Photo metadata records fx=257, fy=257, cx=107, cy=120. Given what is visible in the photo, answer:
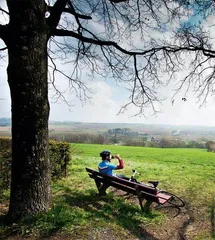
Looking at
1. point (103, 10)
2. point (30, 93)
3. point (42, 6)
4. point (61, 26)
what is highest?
point (103, 10)

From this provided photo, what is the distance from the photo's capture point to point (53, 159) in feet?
29.5

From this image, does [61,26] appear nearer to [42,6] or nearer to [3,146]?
[42,6]

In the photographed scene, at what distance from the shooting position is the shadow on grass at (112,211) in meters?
5.04

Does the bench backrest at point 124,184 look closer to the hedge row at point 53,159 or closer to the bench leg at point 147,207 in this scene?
the bench leg at point 147,207

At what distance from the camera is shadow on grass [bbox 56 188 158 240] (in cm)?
504

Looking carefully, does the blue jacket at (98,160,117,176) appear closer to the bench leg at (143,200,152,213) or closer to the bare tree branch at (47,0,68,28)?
the bench leg at (143,200,152,213)

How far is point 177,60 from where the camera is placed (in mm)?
8164

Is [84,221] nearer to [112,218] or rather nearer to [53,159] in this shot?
[112,218]

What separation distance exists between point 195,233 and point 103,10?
6.17 metres

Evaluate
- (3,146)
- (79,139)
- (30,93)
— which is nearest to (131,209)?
(30,93)

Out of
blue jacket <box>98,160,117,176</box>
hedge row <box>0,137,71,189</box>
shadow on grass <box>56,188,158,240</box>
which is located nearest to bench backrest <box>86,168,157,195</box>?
blue jacket <box>98,160,117,176</box>

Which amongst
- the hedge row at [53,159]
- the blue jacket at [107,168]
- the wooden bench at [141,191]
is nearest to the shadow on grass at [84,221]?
the wooden bench at [141,191]

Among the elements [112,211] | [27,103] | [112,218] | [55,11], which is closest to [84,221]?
[112,218]

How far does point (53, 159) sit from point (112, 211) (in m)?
3.80
